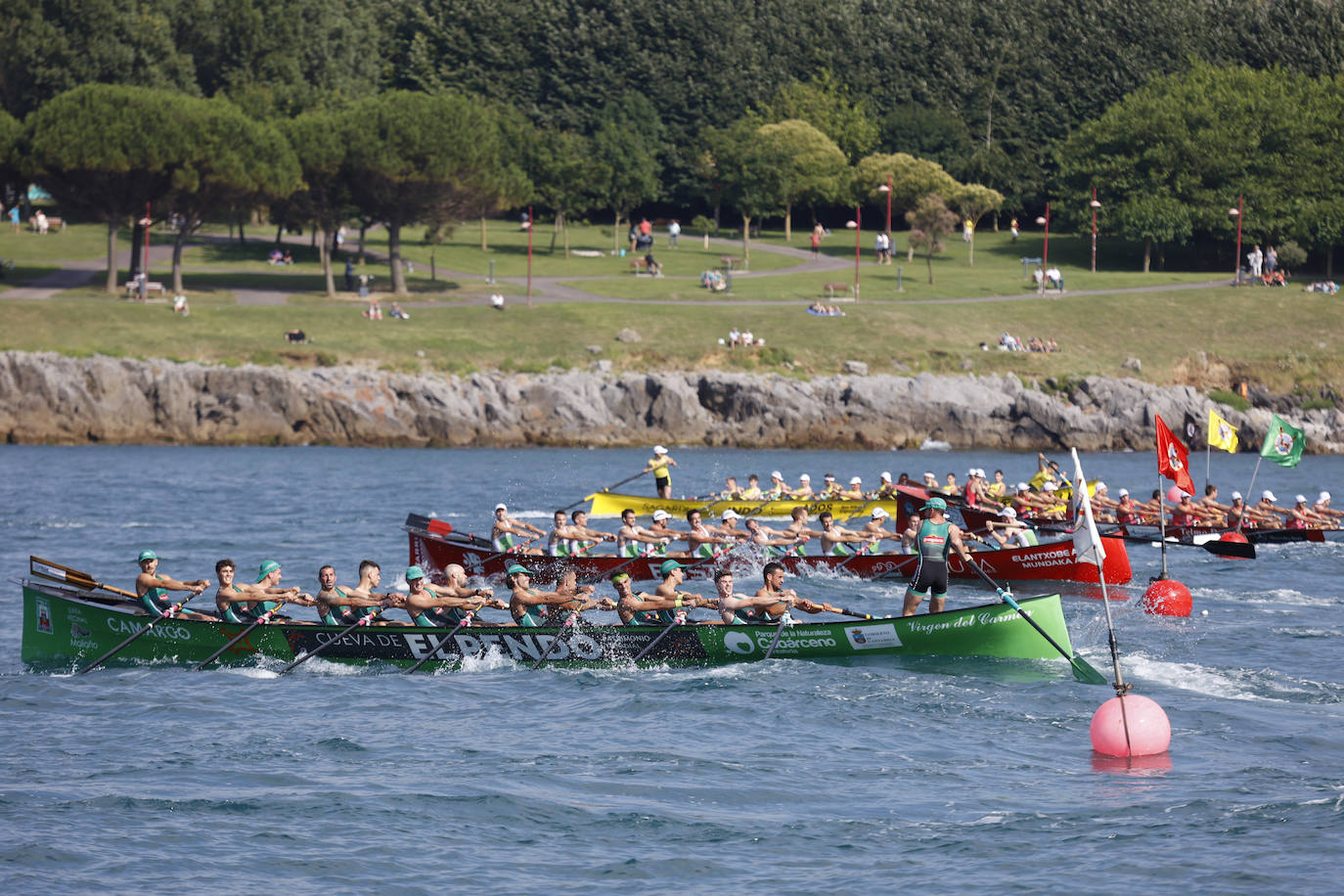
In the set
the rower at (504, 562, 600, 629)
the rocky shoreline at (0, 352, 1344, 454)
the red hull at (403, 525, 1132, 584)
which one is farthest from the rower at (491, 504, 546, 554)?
the rocky shoreline at (0, 352, 1344, 454)

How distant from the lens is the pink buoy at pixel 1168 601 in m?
28.1

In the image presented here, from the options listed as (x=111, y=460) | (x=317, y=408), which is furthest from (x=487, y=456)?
(x=111, y=460)

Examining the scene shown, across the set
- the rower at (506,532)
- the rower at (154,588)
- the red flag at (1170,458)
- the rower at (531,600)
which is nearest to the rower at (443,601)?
the rower at (531,600)

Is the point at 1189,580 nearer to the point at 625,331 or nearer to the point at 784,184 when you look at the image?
the point at 625,331

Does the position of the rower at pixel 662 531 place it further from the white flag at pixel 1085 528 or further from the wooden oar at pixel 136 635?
the white flag at pixel 1085 528

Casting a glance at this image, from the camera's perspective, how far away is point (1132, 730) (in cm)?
1811

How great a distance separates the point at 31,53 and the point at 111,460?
151ft

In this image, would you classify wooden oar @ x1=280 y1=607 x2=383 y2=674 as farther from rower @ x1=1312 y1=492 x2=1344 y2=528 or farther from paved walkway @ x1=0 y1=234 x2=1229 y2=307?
paved walkway @ x1=0 y1=234 x2=1229 y2=307

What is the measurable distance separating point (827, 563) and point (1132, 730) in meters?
13.9

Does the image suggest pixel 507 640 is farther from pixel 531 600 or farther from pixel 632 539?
pixel 632 539

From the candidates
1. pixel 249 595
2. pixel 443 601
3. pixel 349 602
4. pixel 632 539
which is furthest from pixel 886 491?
pixel 249 595

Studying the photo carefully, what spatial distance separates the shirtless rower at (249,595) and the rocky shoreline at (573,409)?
38.6 m

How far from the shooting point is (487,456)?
59.3 m

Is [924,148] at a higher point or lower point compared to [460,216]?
higher
